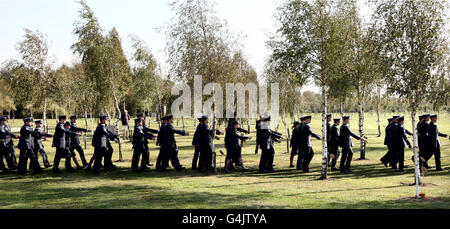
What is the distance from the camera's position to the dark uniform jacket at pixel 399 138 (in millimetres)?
15852

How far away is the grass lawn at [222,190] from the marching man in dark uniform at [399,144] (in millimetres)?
428

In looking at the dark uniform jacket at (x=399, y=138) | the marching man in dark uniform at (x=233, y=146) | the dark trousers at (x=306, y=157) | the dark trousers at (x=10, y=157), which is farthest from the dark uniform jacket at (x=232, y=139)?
the dark trousers at (x=10, y=157)

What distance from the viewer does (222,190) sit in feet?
39.3

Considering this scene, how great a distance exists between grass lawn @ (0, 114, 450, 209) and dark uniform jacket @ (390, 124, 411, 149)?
1.08 meters

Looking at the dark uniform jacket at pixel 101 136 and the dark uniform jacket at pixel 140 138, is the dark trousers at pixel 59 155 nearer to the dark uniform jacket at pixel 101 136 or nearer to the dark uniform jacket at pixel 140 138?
the dark uniform jacket at pixel 101 136

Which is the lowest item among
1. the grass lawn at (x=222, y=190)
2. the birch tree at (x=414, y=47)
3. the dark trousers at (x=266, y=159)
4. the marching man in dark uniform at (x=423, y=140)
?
the grass lawn at (x=222, y=190)

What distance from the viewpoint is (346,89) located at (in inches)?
877

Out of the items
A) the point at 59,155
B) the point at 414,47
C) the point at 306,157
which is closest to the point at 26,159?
the point at 59,155

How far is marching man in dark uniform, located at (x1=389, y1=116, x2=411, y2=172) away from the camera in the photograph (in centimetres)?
1577

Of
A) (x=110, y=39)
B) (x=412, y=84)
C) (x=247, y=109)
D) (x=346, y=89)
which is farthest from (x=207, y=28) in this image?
(x=247, y=109)

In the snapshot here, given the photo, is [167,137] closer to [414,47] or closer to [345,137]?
[345,137]

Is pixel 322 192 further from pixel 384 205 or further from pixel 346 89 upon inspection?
pixel 346 89

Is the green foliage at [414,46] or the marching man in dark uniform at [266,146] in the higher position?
the green foliage at [414,46]
